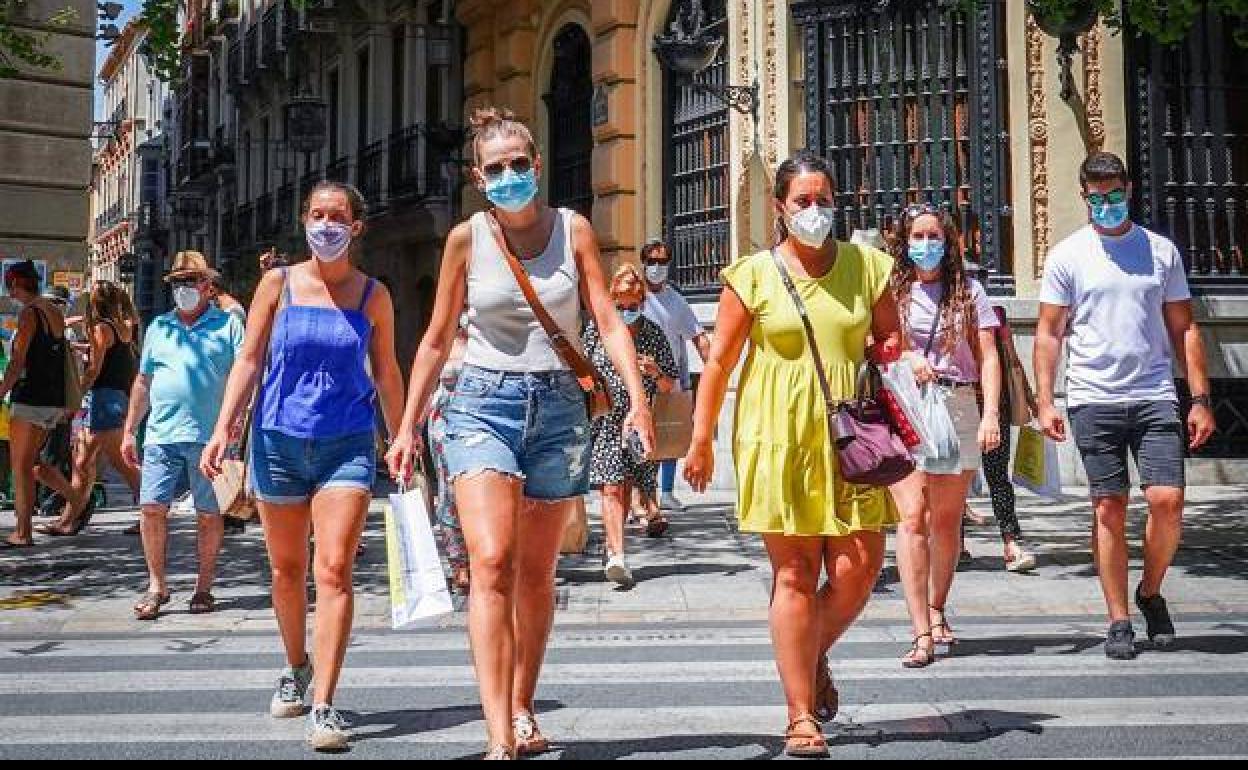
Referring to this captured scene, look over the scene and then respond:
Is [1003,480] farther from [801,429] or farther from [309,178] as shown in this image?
[309,178]

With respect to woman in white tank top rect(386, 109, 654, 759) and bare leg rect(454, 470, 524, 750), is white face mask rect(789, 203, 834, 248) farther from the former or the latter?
bare leg rect(454, 470, 524, 750)

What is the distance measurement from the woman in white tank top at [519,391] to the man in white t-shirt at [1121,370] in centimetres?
253

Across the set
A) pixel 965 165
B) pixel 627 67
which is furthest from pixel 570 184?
pixel 965 165

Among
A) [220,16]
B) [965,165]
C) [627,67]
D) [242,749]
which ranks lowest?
[242,749]

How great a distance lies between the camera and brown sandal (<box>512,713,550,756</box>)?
14.4 feet

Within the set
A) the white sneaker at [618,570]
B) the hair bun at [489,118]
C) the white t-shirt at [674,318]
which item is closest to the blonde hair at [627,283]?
the white t-shirt at [674,318]

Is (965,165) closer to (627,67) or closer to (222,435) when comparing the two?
(627,67)

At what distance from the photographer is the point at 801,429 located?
4508 millimetres

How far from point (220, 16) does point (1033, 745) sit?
128 ft

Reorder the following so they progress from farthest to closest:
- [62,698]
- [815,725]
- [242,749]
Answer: [62,698] → [242,749] → [815,725]

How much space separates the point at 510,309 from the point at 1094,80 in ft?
38.0

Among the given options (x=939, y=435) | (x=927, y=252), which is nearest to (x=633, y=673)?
(x=939, y=435)

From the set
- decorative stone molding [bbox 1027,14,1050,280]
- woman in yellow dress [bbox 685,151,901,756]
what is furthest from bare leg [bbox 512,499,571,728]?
decorative stone molding [bbox 1027,14,1050,280]

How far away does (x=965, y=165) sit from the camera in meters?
14.7
